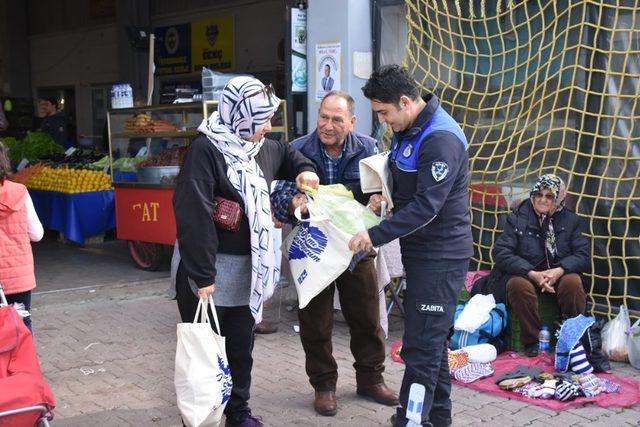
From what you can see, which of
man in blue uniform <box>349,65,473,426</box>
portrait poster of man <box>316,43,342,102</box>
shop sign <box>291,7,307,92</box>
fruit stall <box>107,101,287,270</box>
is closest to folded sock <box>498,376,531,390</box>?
man in blue uniform <box>349,65,473,426</box>

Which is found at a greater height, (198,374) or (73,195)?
(73,195)

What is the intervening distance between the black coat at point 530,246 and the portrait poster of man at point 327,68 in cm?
214

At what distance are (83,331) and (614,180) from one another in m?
4.14

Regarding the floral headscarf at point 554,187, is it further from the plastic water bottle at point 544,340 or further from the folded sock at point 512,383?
the folded sock at point 512,383

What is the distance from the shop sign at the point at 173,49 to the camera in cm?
1423

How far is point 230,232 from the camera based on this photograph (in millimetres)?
3447

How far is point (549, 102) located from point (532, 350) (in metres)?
1.86

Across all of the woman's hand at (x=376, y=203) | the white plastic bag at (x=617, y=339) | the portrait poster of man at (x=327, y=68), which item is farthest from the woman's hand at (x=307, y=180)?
the portrait poster of man at (x=327, y=68)

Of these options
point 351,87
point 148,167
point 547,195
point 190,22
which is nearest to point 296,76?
→ point 351,87

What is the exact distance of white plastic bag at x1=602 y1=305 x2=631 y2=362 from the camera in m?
4.98

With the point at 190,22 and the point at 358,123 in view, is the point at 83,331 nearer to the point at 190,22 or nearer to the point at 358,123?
the point at 358,123

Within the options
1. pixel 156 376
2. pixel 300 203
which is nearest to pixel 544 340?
pixel 300 203

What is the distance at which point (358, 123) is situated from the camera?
658 centimetres

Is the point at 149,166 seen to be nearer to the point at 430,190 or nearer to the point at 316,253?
the point at 316,253
